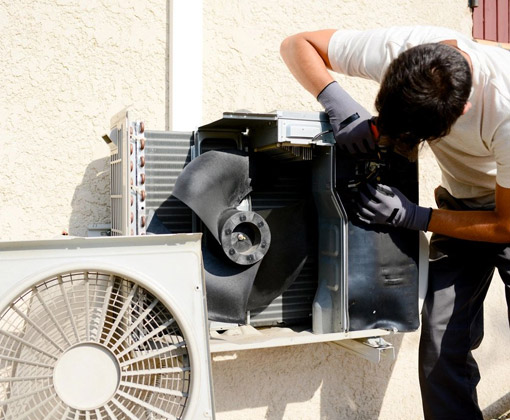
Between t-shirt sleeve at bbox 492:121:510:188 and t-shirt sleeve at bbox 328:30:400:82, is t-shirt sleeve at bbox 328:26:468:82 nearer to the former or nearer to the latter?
t-shirt sleeve at bbox 328:30:400:82


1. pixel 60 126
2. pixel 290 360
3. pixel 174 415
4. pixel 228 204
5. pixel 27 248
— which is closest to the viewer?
pixel 27 248

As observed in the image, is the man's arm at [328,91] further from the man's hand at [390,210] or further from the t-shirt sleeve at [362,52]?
the man's hand at [390,210]

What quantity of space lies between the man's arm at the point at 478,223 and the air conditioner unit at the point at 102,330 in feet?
3.16

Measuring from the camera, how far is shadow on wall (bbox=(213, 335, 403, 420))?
261cm

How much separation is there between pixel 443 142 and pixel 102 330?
4.46ft

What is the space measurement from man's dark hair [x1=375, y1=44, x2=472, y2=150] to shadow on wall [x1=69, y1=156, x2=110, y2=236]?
3.83ft

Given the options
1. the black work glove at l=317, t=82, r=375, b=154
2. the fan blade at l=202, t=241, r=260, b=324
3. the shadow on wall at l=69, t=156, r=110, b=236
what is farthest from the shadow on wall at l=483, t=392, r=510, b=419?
the shadow on wall at l=69, t=156, r=110, b=236

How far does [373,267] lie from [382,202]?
0.77 ft

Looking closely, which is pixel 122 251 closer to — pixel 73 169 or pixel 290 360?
pixel 73 169

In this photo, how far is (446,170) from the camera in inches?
95.3

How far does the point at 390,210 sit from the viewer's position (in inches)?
83.4

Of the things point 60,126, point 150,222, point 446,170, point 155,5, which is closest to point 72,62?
point 60,126

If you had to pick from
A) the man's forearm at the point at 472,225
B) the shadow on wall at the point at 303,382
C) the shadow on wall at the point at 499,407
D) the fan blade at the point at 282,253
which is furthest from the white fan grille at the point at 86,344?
the shadow on wall at the point at 499,407

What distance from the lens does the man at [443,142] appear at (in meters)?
1.86
